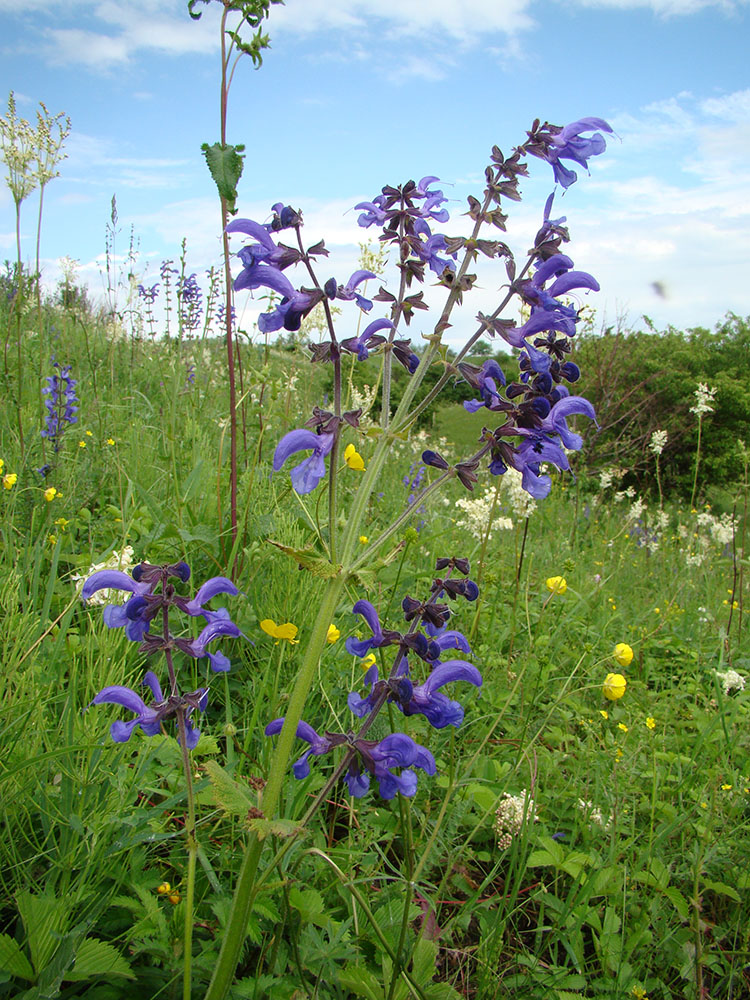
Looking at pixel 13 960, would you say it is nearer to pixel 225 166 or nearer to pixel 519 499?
pixel 225 166

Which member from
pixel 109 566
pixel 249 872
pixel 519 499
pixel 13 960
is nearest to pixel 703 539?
pixel 519 499

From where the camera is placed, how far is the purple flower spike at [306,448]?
4.60ft

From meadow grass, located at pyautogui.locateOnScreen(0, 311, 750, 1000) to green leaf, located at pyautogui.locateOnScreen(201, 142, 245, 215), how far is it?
1032 millimetres

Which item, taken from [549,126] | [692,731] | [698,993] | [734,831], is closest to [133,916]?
[698,993]

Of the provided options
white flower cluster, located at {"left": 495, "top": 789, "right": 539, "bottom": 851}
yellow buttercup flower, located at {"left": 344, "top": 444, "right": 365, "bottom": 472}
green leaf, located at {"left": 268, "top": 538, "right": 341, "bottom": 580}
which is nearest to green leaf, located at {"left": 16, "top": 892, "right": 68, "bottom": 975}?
green leaf, located at {"left": 268, "top": 538, "right": 341, "bottom": 580}

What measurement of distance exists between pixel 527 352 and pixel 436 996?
4.87 feet

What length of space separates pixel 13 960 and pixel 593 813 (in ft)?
5.58

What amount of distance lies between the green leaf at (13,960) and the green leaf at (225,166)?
1.84m

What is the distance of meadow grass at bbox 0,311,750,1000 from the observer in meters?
1.46

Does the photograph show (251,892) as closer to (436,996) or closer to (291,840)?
(291,840)

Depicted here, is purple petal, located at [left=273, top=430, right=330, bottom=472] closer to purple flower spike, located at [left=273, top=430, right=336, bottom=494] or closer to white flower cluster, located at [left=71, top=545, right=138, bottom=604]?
purple flower spike, located at [left=273, top=430, right=336, bottom=494]

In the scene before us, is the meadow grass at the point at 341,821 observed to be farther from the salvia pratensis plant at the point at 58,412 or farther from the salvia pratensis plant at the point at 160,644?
the salvia pratensis plant at the point at 58,412

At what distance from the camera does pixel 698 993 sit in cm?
165

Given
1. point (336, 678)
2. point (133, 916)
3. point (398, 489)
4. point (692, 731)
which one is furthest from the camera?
point (398, 489)
